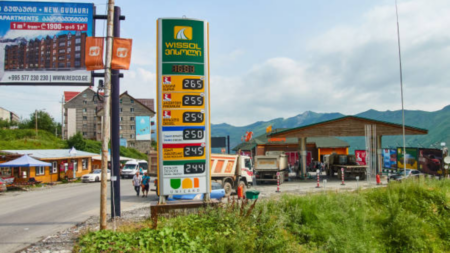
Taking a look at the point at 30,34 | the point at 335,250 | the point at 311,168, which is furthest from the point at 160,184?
the point at 311,168

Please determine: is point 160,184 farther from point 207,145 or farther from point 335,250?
point 335,250

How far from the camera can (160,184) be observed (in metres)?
11.0

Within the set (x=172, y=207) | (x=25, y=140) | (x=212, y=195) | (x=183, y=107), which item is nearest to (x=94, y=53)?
(x=183, y=107)

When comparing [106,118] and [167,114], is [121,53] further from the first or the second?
[167,114]

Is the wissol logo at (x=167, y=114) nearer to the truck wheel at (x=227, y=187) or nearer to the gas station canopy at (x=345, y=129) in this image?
the truck wheel at (x=227, y=187)

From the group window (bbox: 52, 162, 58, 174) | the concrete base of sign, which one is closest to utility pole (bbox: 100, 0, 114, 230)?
the concrete base of sign

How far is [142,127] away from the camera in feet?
265

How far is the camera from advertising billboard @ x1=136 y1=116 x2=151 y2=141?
264ft

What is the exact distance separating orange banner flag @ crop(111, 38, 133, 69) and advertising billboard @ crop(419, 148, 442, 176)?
27742mm

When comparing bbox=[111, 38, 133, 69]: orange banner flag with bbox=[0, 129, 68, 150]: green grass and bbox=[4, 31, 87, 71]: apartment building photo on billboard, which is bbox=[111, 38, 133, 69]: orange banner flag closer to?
bbox=[4, 31, 87, 71]: apartment building photo on billboard

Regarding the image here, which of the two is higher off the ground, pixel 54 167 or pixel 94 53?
pixel 94 53

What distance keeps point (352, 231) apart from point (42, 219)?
12.5 m

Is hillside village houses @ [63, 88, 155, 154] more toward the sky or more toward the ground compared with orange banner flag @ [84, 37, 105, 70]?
more toward the sky

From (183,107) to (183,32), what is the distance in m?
2.50
